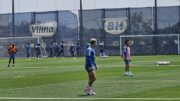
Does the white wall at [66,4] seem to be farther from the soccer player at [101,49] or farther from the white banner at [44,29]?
the soccer player at [101,49]

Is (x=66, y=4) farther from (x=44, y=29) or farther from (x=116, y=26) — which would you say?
(x=116, y=26)

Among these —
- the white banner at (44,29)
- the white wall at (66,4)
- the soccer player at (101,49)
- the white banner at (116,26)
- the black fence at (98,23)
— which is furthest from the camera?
the white banner at (44,29)

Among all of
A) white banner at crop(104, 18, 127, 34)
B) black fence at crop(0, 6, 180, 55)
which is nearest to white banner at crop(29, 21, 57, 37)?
black fence at crop(0, 6, 180, 55)

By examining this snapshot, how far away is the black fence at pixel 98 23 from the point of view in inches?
2982

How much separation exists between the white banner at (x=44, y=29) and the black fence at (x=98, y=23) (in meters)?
0.55

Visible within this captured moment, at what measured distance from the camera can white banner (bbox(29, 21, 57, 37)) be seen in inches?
3214

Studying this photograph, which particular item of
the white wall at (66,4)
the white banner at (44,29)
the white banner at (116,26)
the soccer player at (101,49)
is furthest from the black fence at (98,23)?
the soccer player at (101,49)

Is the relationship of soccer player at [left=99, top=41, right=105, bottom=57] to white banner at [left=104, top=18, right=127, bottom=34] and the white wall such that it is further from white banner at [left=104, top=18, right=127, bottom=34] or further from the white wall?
the white wall

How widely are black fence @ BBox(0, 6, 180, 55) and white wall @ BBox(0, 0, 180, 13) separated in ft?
4.25

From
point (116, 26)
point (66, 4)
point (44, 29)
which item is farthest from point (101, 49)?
point (66, 4)

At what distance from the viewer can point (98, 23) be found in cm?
7931

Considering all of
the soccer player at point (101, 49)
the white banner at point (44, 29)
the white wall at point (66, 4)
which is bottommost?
the soccer player at point (101, 49)

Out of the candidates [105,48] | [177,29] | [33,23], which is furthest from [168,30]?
[33,23]

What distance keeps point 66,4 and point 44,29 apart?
5.63 metres
